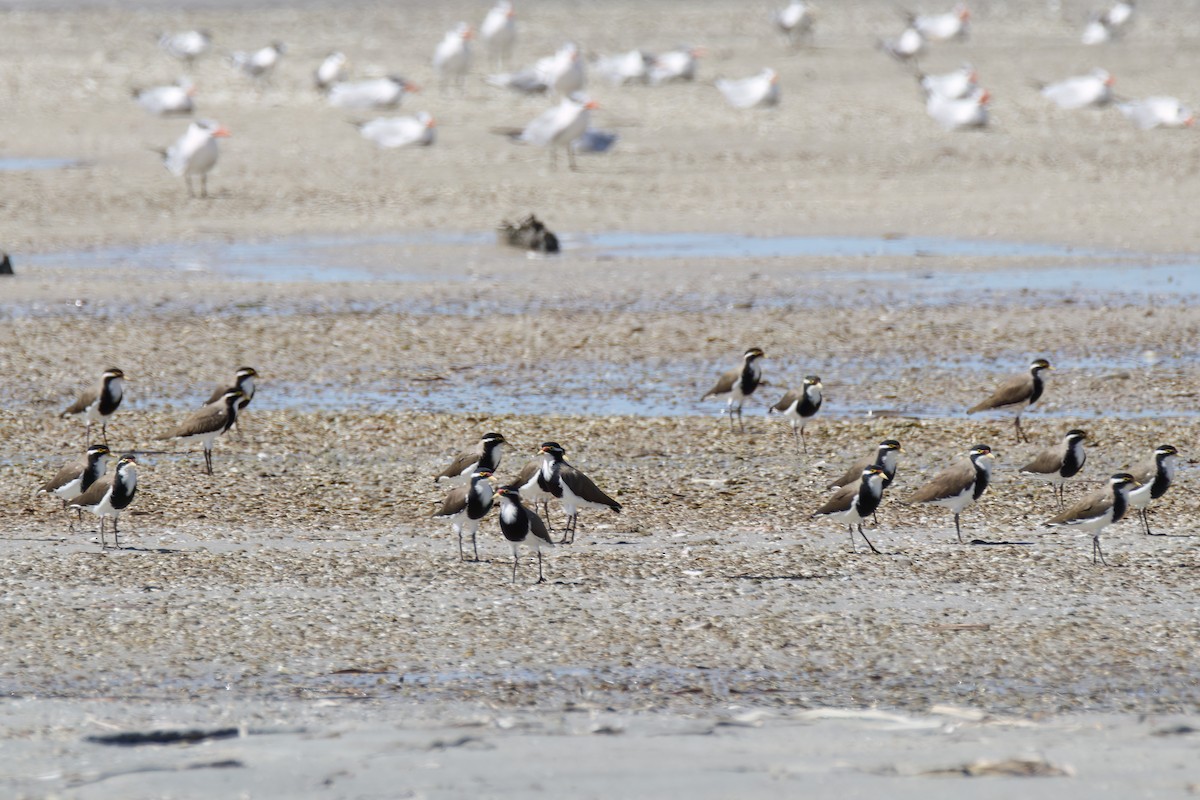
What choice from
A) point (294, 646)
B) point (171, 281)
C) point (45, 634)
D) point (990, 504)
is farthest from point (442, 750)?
point (171, 281)

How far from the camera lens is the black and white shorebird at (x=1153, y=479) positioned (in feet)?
40.1

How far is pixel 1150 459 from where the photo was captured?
493 inches

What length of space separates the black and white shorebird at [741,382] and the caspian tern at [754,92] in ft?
76.9

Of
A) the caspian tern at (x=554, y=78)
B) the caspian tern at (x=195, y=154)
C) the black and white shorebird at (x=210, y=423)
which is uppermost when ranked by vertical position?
the caspian tern at (x=554, y=78)

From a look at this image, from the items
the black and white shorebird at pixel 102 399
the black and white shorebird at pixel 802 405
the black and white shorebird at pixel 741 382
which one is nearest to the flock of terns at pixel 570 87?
the black and white shorebird at pixel 102 399

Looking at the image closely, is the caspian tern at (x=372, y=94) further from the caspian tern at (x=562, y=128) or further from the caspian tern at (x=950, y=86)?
the caspian tern at (x=950, y=86)

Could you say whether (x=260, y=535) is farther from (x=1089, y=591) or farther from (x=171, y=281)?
(x=171, y=281)

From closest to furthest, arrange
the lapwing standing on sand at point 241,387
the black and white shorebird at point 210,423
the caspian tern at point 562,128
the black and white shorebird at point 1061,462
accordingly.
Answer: the black and white shorebird at point 1061,462, the black and white shorebird at point 210,423, the lapwing standing on sand at point 241,387, the caspian tern at point 562,128

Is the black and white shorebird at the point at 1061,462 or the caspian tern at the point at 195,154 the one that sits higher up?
the caspian tern at the point at 195,154

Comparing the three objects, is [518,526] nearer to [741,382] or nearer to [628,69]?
[741,382]

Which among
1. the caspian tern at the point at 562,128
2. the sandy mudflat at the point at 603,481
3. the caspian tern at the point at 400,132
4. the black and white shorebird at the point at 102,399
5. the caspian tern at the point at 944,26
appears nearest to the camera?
the sandy mudflat at the point at 603,481

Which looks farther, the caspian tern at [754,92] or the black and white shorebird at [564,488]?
the caspian tern at [754,92]

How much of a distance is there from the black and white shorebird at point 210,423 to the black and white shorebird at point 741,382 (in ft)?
13.7

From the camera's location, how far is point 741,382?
50.7 feet
